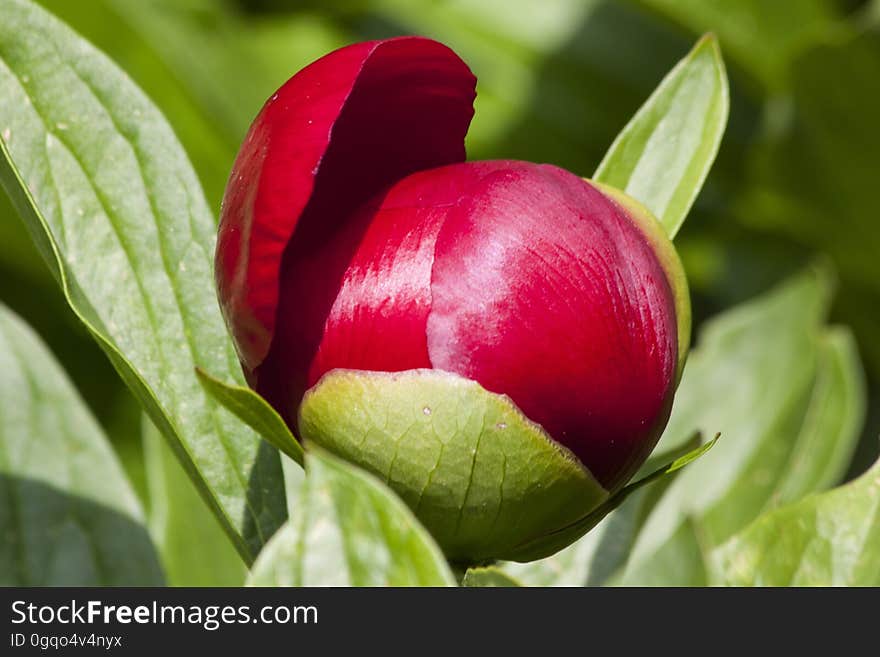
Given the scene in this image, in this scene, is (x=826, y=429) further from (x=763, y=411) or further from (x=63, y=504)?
(x=63, y=504)

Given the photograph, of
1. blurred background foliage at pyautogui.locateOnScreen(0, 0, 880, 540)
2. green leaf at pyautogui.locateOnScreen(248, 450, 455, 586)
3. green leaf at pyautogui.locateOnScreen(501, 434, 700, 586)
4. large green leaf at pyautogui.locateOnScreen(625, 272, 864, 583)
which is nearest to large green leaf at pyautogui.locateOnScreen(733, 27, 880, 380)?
blurred background foliage at pyautogui.locateOnScreen(0, 0, 880, 540)

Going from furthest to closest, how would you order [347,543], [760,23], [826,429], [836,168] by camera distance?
[760,23] < [836,168] < [826,429] < [347,543]

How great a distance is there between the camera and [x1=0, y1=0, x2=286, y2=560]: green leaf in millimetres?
660

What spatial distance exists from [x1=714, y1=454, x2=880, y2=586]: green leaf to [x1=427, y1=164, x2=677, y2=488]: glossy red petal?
0.57ft

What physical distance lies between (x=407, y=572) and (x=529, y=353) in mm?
108

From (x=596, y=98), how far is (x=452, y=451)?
159 centimetres

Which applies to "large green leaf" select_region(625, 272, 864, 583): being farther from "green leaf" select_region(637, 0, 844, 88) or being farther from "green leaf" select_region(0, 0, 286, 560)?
"green leaf" select_region(637, 0, 844, 88)

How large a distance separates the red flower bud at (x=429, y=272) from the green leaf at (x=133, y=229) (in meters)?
0.08

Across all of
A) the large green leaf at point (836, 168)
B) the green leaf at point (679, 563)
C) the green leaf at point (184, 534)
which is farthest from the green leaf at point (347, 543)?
the large green leaf at point (836, 168)

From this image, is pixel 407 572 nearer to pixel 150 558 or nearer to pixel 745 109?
pixel 150 558

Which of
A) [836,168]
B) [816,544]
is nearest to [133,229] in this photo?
[816,544]

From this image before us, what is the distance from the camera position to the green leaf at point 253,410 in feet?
1.82

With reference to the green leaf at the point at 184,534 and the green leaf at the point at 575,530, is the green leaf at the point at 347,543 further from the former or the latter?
the green leaf at the point at 184,534

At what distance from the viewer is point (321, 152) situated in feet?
1.81
